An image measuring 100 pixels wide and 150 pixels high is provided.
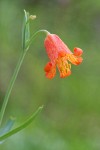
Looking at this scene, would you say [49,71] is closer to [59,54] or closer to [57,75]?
[59,54]

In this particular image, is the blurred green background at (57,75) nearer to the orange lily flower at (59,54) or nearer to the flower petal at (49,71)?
the orange lily flower at (59,54)

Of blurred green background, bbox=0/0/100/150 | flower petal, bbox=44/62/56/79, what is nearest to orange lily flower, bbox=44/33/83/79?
flower petal, bbox=44/62/56/79

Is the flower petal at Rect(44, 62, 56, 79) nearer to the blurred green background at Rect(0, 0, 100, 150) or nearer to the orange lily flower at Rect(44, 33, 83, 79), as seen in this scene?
the orange lily flower at Rect(44, 33, 83, 79)

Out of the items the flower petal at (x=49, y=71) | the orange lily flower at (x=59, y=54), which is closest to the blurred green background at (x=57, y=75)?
the orange lily flower at (x=59, y=54)

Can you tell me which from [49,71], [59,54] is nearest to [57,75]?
[59,54]

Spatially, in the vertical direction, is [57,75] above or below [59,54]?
below

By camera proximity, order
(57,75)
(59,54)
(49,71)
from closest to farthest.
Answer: (49,71), (59,54), (57,75)

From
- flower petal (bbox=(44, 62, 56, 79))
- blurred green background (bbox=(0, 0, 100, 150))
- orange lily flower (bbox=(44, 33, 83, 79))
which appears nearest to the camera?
flower petal (bbox=(44, 62, 56, 79))

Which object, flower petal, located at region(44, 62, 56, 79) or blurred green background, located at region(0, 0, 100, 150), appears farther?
blurred green background, located at region(0, 0, 100, 150)

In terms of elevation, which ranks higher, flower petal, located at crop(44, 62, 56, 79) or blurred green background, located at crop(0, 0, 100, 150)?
flower petal, located at crop(44, 62, 56, 79)
